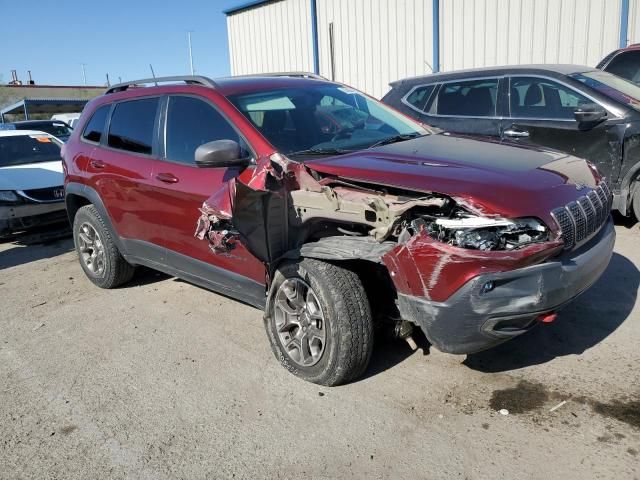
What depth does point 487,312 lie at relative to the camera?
8.54 feet

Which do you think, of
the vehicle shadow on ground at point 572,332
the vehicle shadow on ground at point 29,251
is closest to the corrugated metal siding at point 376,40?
the vehicle shadow on ground at point 29,251

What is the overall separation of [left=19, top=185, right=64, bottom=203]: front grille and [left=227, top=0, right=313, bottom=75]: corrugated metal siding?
31.5ft

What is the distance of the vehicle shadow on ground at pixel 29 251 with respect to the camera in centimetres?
689

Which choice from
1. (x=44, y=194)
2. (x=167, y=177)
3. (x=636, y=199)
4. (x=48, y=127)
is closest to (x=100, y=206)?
(x=167, y=177)

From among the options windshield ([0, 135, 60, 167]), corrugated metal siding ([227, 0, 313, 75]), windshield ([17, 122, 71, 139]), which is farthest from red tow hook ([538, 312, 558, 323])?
corrugated metal siding ([227, 0, 313, 75])

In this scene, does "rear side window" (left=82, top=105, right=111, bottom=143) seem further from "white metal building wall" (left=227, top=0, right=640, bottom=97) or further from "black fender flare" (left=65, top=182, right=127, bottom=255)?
"white metal building wall" (left=227, top=0, right=640, bottom=97)

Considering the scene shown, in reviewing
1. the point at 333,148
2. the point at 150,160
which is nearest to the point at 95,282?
the point at 150,160

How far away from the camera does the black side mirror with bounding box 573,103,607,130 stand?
5324 millimetres

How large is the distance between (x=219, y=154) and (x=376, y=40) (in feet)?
37.8

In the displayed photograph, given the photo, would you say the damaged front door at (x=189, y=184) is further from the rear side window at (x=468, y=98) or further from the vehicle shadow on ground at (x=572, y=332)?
the rear side window at (x=468, y=98)

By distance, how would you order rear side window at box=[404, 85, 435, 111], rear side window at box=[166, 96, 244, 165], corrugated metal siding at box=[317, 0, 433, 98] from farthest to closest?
corrugated metal siding at box=[317, 0, 433, 98], rear side window at box=[404, 85, 435, 111], rear side window at box=[166, 96, 244, 165]

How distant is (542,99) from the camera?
616 cm

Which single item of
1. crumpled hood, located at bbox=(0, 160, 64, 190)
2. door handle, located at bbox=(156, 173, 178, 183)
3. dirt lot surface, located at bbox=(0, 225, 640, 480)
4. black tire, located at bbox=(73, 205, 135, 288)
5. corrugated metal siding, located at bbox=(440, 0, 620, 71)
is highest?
corrugated metal siding, located at bbox=(440, 0, 620, 71)

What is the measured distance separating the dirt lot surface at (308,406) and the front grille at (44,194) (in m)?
3.31
